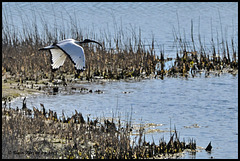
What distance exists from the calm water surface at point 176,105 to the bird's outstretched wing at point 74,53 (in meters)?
1.17

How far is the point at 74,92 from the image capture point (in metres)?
15.5

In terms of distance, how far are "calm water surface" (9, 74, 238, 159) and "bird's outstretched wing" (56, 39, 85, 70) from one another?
3.82 ft

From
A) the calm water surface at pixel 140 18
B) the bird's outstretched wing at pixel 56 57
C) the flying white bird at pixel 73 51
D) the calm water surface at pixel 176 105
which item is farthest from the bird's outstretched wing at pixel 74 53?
the calm water surface at pixel 140 18

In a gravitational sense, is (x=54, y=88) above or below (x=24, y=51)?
below

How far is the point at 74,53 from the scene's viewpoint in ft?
36.4

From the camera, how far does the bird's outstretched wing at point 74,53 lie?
35.5ft

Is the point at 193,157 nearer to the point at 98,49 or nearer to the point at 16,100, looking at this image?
the point at 16,100

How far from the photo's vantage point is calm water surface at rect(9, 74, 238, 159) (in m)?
10.6

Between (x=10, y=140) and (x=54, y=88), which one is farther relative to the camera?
(x=54, y=88)

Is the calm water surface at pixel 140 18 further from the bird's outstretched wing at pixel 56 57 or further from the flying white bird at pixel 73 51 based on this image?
the flying white bird at pixel 73 51

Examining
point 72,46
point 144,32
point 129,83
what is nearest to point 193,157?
point 72,46

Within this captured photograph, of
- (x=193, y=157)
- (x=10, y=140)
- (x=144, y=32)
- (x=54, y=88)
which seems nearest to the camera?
(x=10, y=140)

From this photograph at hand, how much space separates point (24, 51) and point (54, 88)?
10.7 ft

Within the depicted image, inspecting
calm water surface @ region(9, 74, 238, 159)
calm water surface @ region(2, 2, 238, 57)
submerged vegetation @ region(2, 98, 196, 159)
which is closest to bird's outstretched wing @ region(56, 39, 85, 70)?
calm water surface @ region(9, 74, 238, 159)
